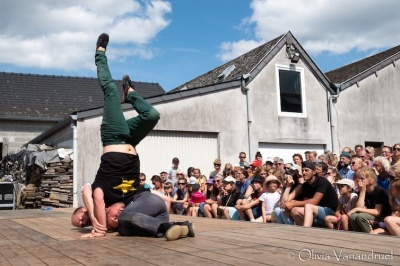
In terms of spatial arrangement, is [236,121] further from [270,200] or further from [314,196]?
[314,196]

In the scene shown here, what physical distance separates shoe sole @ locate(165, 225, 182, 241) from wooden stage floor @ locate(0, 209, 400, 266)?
2.3 inches

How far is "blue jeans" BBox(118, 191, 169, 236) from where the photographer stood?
12.4 feet

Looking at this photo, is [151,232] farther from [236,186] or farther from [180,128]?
[180,128]

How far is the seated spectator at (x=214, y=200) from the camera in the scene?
7992mm

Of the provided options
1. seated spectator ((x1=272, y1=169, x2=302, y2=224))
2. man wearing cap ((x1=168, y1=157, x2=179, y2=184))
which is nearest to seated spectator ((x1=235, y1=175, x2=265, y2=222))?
seated spectator ((x1=272, y1=169, x2=302, y2=224))

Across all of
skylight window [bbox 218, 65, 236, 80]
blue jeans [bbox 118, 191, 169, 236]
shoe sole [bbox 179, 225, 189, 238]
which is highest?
skylight window [bbox 218, 65, 236, 80]

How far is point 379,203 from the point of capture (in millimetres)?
5164

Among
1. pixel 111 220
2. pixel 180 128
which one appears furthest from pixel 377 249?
pixel 180 128

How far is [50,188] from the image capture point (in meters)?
12.7

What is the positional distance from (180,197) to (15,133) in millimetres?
12672

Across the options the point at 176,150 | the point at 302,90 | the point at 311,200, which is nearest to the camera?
the point at 311,200

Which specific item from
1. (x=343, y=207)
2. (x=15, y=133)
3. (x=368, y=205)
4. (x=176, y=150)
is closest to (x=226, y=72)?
Answer: (x=176, y=150)

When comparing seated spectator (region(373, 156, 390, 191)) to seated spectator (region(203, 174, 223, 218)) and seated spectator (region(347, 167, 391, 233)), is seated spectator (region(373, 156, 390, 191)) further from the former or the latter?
seated spectator (region(203, 174, 223, 218))

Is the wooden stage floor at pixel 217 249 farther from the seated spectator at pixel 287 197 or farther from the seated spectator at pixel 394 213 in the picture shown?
the seated spectator at pixel 287 197
